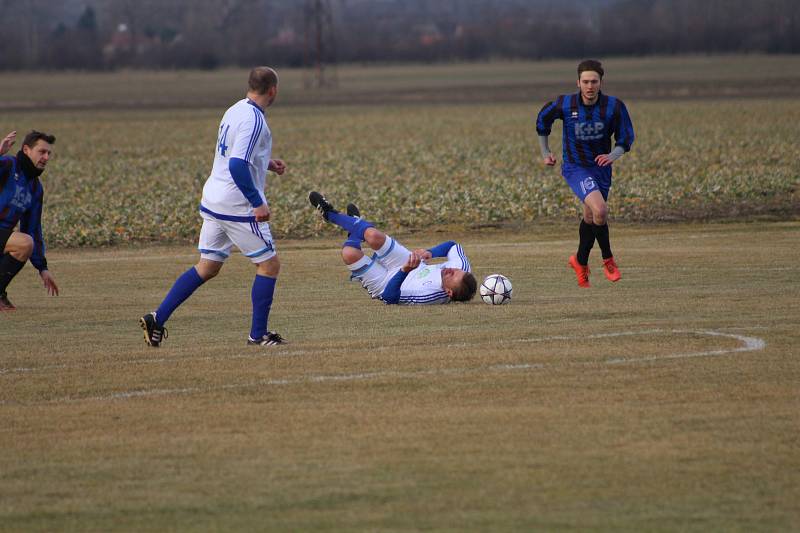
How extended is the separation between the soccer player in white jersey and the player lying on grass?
Answer: 2.08m

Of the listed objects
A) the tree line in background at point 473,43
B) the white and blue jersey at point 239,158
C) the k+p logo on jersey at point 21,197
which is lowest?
the tree line in background at point 473,43

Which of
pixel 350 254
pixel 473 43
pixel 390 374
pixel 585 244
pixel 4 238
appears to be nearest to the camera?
pixel 390 374

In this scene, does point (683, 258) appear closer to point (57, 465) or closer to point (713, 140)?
point (57, 465)

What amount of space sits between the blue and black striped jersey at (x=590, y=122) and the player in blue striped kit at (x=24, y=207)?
542cm

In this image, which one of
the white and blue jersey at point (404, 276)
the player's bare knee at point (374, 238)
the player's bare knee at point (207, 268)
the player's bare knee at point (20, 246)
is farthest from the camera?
the player's bare knee at point (20, 246)

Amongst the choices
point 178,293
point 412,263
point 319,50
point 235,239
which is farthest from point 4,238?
point 319,50

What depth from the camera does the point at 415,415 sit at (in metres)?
9.20

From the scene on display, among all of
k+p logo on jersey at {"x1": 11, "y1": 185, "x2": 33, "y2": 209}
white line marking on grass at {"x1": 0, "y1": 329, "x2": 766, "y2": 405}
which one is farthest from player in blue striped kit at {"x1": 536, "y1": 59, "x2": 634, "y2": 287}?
k+p logo on jersey at {"x1": 11, "y1": 185, "x2": 33, "y2": 209}

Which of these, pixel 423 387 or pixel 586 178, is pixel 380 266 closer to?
pixel 586 178

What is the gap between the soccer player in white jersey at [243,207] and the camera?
11188 millimetres

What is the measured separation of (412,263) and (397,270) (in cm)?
59

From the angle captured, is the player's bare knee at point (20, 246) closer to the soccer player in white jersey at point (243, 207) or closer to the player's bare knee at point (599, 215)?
the soccer player in white jersey at point (243, 207)

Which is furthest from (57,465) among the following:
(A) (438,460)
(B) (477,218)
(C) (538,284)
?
(B) (477,218)

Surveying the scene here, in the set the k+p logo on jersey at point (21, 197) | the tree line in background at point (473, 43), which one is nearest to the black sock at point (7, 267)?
the k+p logo on jersey at point (21, 197)
